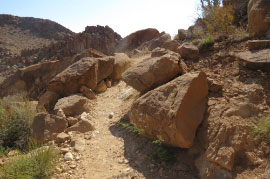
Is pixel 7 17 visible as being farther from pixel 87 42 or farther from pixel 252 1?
pixel 252 1

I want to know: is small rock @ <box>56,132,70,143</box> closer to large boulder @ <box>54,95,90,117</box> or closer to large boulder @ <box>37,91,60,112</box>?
large boulder @ <box>54,95,90,117</box>

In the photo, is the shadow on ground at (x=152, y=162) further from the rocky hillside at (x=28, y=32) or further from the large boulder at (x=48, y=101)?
the rocky hillside at (x=28, y=32)

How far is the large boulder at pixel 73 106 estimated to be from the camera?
4.46m

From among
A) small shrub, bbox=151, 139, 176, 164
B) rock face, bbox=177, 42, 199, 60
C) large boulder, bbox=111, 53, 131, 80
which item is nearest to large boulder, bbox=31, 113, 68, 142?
small shrub, bbox=151, 139, 176, 164

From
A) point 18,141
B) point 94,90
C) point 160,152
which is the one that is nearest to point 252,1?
point 160,152

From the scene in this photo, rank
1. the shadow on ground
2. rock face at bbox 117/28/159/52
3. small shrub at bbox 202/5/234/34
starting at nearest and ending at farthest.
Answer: the shadow on ground
small shrub at bbox 202/5/234/34
rock face at bbox 117/28/159/52

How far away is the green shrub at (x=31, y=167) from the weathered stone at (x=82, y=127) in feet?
3.06

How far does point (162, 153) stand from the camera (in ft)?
9.36

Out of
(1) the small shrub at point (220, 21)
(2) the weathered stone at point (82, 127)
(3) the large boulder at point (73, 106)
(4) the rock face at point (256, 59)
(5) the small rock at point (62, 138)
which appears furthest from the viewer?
(1) the small shrub at point (220, 21)

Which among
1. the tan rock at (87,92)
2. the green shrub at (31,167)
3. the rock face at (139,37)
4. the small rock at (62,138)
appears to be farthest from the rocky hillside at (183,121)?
the rock face at (139,37)

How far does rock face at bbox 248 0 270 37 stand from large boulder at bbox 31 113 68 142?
3469mm

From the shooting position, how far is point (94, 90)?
562 centimetres

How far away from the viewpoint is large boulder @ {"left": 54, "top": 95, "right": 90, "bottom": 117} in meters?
4.46

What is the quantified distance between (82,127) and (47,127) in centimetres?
55
